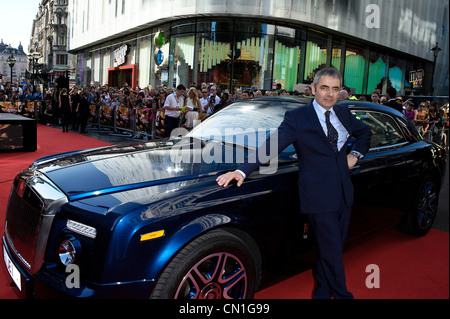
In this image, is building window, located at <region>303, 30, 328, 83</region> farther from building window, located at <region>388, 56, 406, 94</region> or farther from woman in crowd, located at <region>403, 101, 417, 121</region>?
building window, located at <region>388, 56, 406, 94</region>

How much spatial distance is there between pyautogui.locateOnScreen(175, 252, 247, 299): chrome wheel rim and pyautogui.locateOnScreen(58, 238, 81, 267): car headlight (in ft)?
2.05

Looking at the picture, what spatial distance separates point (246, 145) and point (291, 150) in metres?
0.38

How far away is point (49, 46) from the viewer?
8569cm

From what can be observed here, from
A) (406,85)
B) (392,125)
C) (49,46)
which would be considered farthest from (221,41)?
(49,46)

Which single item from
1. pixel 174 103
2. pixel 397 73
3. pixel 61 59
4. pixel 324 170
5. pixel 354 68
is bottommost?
pixel 324 170

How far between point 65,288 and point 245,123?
209cm

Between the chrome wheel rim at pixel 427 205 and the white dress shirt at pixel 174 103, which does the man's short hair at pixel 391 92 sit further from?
the white dress shirt at pixel 174 103

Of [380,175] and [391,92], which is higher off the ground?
[391,92]

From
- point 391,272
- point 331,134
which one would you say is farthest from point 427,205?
point 331,134

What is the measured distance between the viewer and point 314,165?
2.73 meters

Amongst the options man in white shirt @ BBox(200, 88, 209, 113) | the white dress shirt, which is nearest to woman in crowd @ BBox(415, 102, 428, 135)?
man in white shirt @ BBox(200, 88, 209, 113)

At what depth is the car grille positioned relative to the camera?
2.48 meters

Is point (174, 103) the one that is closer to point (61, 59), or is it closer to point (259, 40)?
point (259, 40)
